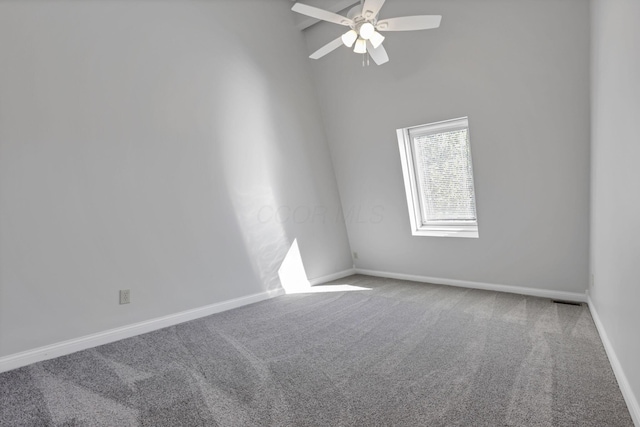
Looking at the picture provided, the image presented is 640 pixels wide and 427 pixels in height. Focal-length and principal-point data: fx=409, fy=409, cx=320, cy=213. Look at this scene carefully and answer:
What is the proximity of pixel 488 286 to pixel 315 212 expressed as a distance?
205 cm

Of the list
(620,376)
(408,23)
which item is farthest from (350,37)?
(620,376)

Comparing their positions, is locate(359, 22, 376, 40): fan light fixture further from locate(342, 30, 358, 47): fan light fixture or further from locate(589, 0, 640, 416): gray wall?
locate(589, 0, 640, 416): gray wall

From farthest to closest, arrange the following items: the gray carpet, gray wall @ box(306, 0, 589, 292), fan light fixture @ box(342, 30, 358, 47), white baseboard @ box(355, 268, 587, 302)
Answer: white baseboard @ box(355, 268, 587, 302) < gray wall @ box(306, 0, 589, 292) < fan light fixture @ box(342, 30, 358, 47) < the gray carpet

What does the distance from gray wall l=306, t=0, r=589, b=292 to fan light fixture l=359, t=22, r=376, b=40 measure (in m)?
1.18

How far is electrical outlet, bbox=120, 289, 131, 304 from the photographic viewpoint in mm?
3448

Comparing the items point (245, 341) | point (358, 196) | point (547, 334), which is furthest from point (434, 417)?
point (358, 196)

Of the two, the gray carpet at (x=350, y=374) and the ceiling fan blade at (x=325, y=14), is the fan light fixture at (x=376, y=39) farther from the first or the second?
the gray carpet at (x=350, y=374)

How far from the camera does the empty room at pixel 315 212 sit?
217 centimetres

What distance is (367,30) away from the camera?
8.59 feet

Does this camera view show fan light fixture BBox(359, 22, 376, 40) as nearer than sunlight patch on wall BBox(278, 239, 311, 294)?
Yes

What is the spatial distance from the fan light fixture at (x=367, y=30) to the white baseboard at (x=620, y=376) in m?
2.35

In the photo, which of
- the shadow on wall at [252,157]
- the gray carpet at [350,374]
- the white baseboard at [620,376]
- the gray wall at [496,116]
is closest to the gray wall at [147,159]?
the shadow on wall at [252,157]

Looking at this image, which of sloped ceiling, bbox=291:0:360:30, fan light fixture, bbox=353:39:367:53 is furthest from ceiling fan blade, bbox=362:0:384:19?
sloped ceiling, bbox=291:0:360:30

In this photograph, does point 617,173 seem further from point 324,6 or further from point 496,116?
point 324,6
